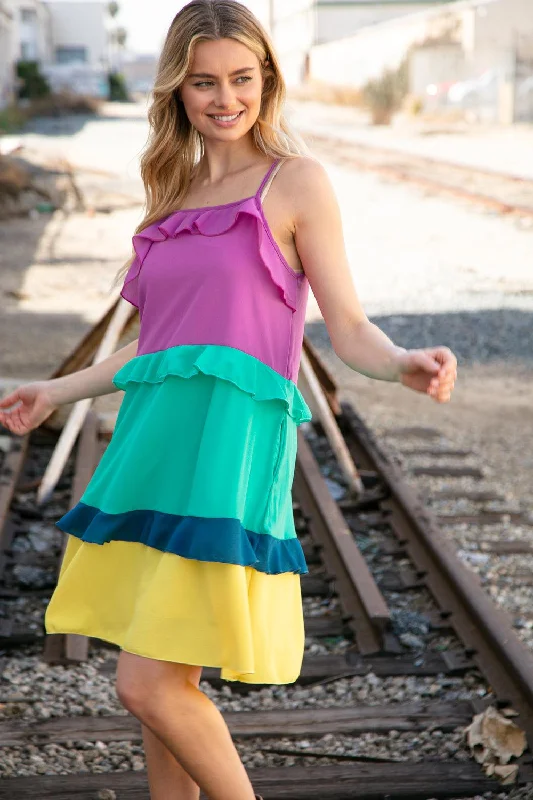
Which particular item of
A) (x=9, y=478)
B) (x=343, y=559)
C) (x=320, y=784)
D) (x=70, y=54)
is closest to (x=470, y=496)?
(x=343, y=559)

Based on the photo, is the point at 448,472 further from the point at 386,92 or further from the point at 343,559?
the point at 386,92

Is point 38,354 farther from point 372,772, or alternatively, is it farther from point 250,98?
point 250,98

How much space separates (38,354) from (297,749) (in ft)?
22.4

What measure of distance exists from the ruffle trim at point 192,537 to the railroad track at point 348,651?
44.4 inches

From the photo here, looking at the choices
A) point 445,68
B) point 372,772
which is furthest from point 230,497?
point 445,68

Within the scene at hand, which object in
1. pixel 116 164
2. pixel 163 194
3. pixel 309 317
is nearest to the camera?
pixel 163 194

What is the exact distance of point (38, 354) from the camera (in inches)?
388

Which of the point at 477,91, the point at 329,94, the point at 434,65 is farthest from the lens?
the point at 329,94

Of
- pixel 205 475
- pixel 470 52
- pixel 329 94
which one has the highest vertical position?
pixel 470 52

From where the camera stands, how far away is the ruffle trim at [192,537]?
221 centimetres

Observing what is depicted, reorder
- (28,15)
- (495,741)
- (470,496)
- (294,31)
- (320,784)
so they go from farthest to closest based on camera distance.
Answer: (294,31)
(28,15)
(470,496)
(495,741)
(320,784)

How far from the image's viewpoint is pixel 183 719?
230 centimetres

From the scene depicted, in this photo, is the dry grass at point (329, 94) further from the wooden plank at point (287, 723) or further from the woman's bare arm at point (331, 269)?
the woman's bare arm at point (331, 269)

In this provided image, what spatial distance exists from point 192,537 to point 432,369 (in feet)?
1.86
